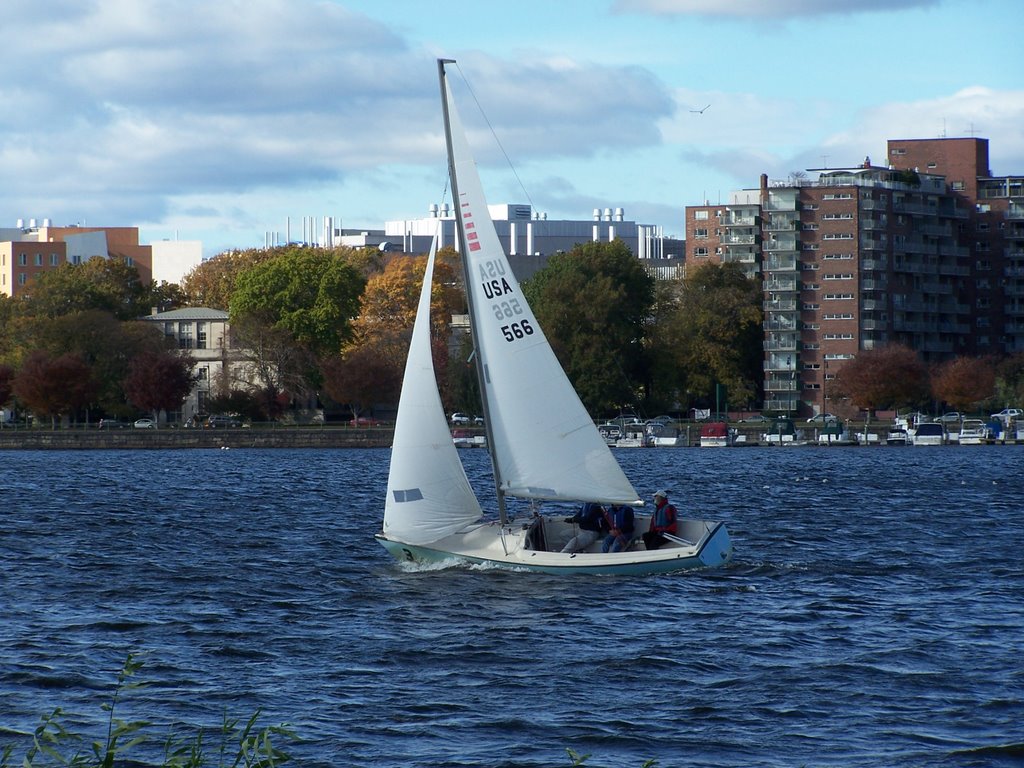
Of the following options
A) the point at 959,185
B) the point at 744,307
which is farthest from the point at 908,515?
the point at 959,185

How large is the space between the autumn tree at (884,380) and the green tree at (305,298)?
3917 centimetres

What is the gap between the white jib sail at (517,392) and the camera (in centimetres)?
2909

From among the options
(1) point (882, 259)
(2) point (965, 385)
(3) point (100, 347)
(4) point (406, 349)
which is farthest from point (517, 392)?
(1) point (882, 259)

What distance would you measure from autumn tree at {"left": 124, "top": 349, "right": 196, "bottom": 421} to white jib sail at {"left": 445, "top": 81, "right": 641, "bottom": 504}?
9254 centimetres

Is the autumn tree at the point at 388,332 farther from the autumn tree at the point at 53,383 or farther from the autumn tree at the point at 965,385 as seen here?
the autumn tree at the point at 965,385

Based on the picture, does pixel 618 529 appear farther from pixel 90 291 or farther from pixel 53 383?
pixel 90 291

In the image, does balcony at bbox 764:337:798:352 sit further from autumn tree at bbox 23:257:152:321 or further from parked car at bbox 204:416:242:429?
autumn tree at bbox 23:257:152:321

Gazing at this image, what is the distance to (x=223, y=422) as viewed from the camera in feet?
388

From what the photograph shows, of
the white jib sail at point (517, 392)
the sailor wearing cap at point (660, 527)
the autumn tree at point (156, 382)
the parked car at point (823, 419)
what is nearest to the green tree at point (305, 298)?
the autumn tree at point (156, 382)

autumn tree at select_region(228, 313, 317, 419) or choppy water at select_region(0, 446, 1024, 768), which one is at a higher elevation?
autumn tree at select_region(228, 313, 317, 419)

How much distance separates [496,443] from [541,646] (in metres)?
6.71

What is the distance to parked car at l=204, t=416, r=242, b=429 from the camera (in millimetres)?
118312

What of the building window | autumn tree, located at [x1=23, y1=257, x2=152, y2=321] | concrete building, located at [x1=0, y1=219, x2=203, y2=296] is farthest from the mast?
concrete building, located at [x1=0, y1=219, x2=203, y2=296]

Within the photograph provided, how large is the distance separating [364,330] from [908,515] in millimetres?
75574
